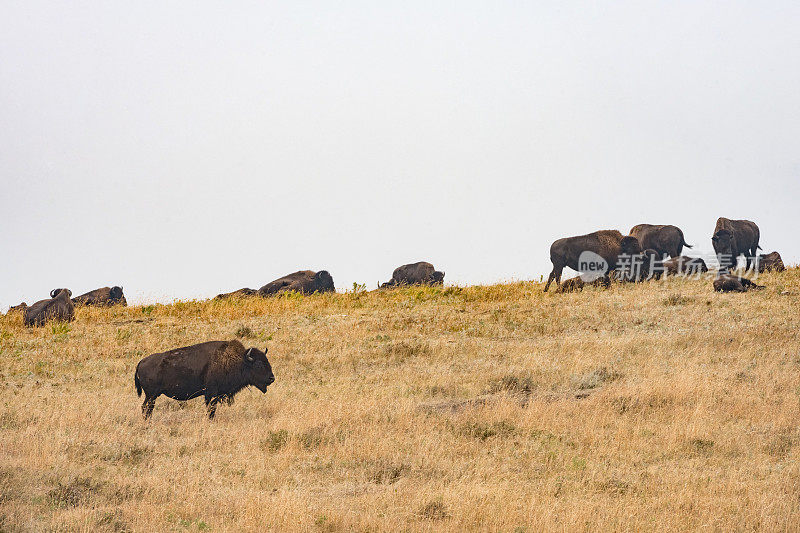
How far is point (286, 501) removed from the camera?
7914mm

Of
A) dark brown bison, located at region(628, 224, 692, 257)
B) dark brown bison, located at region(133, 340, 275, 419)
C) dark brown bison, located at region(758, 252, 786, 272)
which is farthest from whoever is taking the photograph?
dark brown bison, located at region(628, 224, 692, 257)

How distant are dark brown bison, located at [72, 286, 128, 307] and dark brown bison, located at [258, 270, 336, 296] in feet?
20.3

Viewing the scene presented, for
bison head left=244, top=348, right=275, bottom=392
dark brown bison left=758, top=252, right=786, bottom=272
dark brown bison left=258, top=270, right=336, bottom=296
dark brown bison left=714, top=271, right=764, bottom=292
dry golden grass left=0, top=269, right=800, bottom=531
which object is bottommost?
dry golden grass left=0, top=269, right=800, bottom=531

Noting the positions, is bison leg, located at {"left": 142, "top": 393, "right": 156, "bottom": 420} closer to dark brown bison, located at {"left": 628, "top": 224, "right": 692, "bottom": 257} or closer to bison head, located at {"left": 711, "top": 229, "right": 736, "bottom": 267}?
dark brown bison, located at {"left": 628, "top": 224, "right": 692, "bottom": 257}

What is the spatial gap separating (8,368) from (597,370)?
44.2 ft

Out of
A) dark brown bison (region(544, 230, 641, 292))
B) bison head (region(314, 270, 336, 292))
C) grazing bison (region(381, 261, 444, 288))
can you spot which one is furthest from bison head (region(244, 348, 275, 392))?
grazing bison (region(381, 261, 444, 288))

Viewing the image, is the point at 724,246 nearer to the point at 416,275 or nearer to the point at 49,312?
the point at 416,275

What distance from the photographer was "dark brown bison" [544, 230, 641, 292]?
27.0 m

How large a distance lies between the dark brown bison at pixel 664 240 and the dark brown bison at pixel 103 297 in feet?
71.3

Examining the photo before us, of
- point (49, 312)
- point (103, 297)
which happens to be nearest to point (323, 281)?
point (103, 297)

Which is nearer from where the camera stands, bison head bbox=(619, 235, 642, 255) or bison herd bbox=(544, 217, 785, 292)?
bison herd bbox=(544, 217, 785, 292)

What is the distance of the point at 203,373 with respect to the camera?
41.7 feet

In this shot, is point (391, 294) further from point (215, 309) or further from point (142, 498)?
point (142, 498)

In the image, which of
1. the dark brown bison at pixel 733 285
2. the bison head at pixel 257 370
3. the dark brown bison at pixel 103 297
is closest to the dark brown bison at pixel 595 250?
the dark brown bison at pixel 733 285
